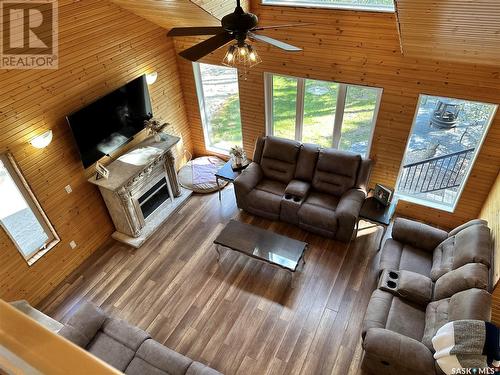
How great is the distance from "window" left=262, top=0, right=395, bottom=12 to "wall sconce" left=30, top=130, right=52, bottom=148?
3367 mm

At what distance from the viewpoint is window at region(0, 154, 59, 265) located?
13.0 ft

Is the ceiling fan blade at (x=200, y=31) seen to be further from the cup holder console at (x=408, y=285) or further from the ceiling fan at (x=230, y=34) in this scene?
the cup holder console at (x=408, y=285)

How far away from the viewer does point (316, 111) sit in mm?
5504

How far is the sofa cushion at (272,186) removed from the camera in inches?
213

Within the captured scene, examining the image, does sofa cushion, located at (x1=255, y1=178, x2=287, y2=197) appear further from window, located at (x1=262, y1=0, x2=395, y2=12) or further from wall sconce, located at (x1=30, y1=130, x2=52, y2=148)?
wall sconce, located at (x1=30, y1=130, x2=52, y2=148)

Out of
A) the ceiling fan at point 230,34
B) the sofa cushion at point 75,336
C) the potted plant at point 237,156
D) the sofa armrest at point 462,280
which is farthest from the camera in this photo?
the potted plant at point 237,156

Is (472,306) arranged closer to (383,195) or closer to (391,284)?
(391,284)

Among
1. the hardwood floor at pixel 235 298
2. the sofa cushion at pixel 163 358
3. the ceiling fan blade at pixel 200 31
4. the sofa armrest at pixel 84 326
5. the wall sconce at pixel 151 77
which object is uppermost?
the ceiling fan blade at pixel 200 31

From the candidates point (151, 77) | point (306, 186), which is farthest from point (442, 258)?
point (151, 77)

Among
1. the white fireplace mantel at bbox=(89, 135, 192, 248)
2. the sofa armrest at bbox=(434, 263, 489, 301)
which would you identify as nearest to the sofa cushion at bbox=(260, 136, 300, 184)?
the white fireplace mantel at bbox=(89, 135, 192, 248)

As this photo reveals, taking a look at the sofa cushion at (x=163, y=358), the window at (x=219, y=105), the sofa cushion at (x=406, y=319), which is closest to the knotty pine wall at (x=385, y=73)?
the window at (x=219, y=105)

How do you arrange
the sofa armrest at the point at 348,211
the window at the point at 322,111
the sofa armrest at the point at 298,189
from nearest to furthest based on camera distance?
the sofa armrest at the point at 348,211
the window at the point at 322,111
the sofa armrest at the point at 298,189

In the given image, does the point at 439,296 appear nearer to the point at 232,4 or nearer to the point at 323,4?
the point at 323,4

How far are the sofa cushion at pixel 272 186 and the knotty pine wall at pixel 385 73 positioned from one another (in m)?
1.44
